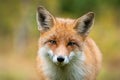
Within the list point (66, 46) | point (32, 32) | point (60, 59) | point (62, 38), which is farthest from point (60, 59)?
point (32, 32)

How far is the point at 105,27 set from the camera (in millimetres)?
47531

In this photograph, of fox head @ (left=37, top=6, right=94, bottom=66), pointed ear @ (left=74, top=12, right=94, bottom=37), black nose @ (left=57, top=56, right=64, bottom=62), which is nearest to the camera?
black nose @ (left=57, top=56, right=64, bottom=62)

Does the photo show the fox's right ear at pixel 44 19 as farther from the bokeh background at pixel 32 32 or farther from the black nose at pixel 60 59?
the bokeh background at pixel 32 32

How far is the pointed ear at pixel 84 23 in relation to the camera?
14711 mm

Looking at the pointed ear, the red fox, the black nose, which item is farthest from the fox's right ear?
the black nose

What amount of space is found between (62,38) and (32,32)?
103 feet

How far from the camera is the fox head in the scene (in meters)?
14.0

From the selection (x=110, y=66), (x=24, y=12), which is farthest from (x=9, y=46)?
(x=110, y=66)

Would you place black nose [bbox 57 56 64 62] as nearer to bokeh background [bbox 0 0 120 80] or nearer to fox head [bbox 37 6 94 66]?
fox head [bbox 37 6 94 66]

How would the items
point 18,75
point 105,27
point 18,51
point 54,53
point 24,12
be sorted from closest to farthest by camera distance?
1. point 54,53
2. point 18,75
3. point 18,51
4. point 24,12
5. point 105,27

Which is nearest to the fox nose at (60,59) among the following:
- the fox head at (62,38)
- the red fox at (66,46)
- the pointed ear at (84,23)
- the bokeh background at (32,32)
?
the fox head at (62,38)

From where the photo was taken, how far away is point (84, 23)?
583 inches

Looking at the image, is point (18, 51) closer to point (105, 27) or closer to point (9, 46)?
point (9, 46)

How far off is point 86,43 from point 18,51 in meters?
25.5
